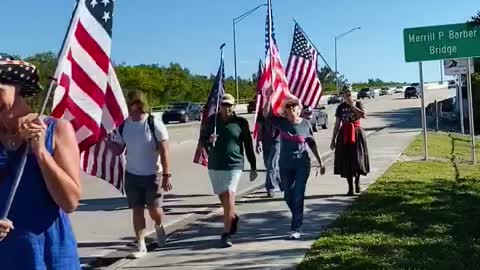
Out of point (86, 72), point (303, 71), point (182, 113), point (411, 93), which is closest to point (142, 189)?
point (86, 72)

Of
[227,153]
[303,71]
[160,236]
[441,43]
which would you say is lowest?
[160,236]

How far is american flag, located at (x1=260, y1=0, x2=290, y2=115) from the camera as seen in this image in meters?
10.3

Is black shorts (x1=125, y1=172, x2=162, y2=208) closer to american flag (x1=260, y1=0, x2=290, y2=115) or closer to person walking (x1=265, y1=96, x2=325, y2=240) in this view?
person walking (x1=265, y1=96, x2=325, y2=240)

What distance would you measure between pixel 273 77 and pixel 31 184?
25.6ft

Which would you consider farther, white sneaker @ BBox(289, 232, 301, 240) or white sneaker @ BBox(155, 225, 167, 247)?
white sneaker @ BBox(289, 232, 301, 240)

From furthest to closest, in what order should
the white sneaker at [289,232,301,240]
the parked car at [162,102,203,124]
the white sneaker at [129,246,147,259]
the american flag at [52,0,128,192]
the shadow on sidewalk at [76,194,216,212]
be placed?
the parked car at [162,102,203,124] → the shadow on sidewalk at [76,194,216,212] → the white sneaker at [289,232,301,240] → the white sneaker at [129,246,147,259] → the american flag at [52,0,128,192]

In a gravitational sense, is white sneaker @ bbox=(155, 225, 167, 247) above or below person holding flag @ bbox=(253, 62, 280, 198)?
below

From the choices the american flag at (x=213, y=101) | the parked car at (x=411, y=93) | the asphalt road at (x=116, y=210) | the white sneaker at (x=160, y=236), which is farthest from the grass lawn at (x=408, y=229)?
the parked car at (x=411, y=93)

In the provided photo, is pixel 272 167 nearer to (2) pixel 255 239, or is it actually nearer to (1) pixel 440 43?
(2) pixel 255 239

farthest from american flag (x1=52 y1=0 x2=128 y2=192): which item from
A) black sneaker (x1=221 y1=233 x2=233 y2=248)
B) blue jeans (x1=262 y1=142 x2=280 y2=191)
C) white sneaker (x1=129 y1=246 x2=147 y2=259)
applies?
blue jeans (x1=262 y1=142 x2=280 y2=191)

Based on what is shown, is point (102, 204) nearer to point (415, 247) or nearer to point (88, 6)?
point (415, 247)

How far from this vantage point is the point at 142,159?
25.8ft

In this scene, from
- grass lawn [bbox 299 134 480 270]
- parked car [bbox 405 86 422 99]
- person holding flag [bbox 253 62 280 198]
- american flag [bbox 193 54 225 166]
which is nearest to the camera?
grass lawn [bbox 299 134 480 270]

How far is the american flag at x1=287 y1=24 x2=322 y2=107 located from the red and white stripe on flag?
3.25 feet
